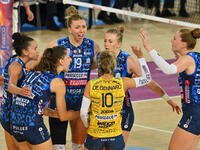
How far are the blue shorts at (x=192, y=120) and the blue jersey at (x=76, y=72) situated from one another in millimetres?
1412

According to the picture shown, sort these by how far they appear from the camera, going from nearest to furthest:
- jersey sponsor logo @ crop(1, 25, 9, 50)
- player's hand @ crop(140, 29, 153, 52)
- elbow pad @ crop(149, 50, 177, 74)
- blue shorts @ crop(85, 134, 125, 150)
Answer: blue shorts @ crop(85, 134, 125, 150) < elbow pad @ crop(149, 50, 177, 74) < player's hand @ crop(140, 29, 153, 52) < jersey sponsor logo @ crop(1, 25, 9, 50)

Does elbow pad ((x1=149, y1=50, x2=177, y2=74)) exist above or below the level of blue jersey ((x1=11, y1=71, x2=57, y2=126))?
above

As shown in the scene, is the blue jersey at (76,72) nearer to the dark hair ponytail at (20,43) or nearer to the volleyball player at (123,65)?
the volleyball player at (123,65)

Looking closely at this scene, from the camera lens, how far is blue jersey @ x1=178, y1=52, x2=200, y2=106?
19.2 feet

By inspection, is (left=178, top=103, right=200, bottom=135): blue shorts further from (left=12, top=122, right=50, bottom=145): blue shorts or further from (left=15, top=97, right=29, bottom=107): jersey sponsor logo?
(left=15, top=97, right=29, bottom=107): jersey sponsor logo

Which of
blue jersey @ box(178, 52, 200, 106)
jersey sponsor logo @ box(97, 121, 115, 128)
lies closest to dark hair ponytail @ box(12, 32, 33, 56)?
jersey sponsor logo @ box(97, 121, 115, 128)


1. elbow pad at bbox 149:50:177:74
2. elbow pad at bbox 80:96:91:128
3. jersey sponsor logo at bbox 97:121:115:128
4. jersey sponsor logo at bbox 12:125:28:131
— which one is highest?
elbow pad at bbox 149:50:177:74

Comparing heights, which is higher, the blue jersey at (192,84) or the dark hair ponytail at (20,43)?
the dark hair ponytail at (20,43)

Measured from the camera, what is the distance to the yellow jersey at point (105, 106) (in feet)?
17.6

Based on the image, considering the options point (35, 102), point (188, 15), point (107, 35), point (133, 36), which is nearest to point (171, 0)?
point (188, 15)

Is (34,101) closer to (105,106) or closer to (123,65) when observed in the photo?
(105,106)

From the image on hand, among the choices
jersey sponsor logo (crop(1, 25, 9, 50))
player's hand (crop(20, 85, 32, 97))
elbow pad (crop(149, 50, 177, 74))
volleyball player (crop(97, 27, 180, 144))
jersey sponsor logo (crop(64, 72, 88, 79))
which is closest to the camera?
player's hand (crop(20, 85, 32, 97))

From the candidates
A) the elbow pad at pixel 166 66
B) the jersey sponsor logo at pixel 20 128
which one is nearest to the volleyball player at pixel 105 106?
the elbow pad at pixel 166 66

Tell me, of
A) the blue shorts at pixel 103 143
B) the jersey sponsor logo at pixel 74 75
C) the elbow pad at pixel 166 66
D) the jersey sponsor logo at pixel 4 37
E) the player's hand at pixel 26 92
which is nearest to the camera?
the player's hand at pixel 26 92
